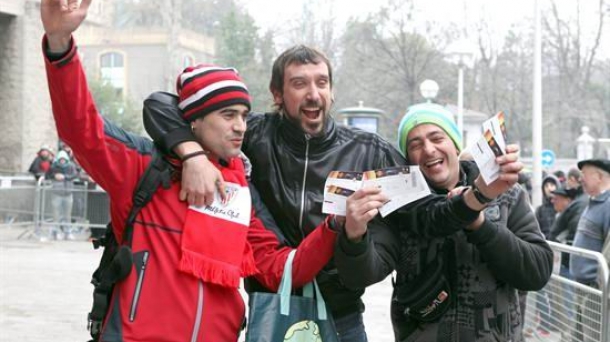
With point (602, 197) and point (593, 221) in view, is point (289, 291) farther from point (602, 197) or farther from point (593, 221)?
point (602, 197)

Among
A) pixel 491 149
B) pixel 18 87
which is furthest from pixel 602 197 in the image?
pixel 18 87

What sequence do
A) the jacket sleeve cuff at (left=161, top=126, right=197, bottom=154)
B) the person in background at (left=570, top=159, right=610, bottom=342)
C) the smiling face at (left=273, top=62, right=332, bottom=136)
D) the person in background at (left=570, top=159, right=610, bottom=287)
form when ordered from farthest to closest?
the person in background at (left=570, top=159, right=610, bottom=287), the person in background at (left=570, top=159, right=610, bottom=342), the smiling face at (left=273, top=62, right=332, bottom=136), the jacket sleeve cuff at (left=161, top=126, right=197, bottom=154)

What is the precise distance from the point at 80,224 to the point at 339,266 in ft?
54.1

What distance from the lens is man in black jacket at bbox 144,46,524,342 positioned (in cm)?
364

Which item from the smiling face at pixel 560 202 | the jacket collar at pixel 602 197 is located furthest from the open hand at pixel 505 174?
the smiling face at pixel 560 202

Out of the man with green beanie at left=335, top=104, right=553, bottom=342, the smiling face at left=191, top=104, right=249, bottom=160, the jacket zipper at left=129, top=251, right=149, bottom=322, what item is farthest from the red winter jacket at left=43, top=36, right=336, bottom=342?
the man with green beanie at left=335, top=104, right=553, bottom=342

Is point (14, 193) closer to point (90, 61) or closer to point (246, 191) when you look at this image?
point (246, 191)

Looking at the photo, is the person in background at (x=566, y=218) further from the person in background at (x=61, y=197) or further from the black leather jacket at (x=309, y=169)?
the person in background at (x=61, y=197)

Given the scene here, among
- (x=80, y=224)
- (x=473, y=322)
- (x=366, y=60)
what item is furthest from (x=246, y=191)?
(x=366, y=60)

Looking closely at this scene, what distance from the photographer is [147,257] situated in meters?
3.20

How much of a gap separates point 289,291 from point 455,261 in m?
0.70

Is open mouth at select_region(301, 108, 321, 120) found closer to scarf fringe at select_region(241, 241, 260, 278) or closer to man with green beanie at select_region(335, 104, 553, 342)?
man with green beanie at select_region(335, 104, 553, 342)

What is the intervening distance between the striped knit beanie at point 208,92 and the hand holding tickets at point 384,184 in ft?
1.85

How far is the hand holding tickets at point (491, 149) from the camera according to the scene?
3105 millimetres
